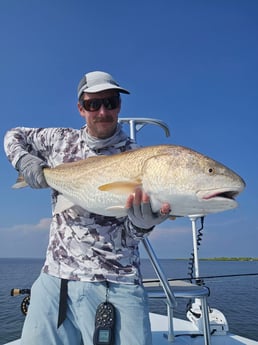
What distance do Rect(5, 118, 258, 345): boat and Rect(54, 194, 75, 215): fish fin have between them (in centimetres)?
107

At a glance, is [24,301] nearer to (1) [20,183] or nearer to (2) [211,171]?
(1) [20,183]

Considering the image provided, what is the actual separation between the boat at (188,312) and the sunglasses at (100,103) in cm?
147

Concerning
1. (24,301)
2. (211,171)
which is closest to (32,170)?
(211,171)

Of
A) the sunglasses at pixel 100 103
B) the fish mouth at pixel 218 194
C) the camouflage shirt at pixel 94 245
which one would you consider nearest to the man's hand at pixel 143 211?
the camouflage shirt at pixel 94 245

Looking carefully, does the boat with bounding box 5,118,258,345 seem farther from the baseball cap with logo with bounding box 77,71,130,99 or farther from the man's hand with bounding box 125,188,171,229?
the baseball cap with logo with bounding box 77,71,130,99

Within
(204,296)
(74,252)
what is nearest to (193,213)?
(74,252)

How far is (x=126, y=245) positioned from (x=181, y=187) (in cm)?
73

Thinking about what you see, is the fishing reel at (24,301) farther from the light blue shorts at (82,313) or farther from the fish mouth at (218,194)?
the fish mouth at (218,194)

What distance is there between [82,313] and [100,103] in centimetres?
174

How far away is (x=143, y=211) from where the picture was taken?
7.87ft

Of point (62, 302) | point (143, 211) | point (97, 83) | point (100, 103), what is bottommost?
point (62, 302)

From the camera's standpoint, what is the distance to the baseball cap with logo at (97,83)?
2.82m


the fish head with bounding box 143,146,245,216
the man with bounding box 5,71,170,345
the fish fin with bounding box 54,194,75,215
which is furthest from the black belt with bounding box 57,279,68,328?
the fish head with bounding box 143,146,245,216

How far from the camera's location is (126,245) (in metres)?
2.71
